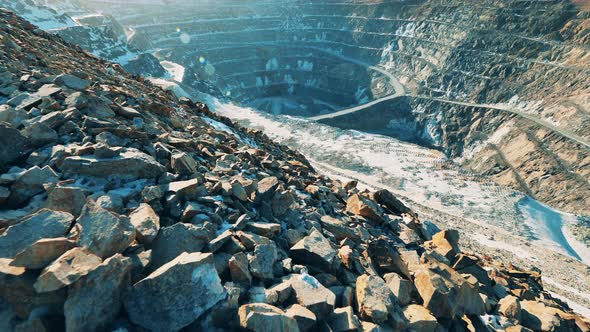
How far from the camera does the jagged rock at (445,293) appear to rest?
6.26m

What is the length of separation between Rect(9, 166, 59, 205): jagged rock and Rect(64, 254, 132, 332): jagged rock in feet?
8.06

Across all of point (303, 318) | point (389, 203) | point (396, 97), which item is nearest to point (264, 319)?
point (303, 318)

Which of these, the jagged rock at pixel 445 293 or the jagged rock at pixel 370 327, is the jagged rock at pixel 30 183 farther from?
the jagged rock at pixel 445 293

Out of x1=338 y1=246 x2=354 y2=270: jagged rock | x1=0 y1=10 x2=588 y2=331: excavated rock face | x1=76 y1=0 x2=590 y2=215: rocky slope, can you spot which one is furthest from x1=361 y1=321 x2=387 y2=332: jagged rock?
x1=76 y1=0 x2=590 y2=215: rocky slope

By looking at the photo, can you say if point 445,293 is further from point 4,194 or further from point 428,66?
point 428,66

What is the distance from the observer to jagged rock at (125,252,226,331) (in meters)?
3.99

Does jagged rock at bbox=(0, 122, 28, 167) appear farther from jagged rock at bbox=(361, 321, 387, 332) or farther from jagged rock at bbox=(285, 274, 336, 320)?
jagged rock at bbox=(361, 321, 387, 332)

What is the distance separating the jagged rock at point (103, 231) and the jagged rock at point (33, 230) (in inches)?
9.4

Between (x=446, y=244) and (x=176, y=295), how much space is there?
810cm

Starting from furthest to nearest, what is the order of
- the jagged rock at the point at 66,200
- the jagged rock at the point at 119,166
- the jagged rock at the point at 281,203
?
the jagged rock at the point at 281,203
the jagged rock at the point at 119,166
the jagged rock at the point at 66,200

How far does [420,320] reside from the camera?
5.72m

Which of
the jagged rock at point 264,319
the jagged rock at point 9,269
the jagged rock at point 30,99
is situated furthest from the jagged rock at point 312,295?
the jagged rock at point 30,99

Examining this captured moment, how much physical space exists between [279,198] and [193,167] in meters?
2.20

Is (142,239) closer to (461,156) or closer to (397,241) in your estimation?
(397,241)
